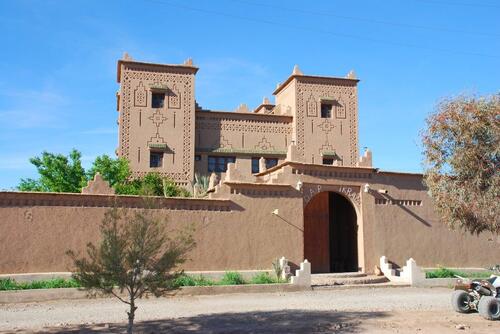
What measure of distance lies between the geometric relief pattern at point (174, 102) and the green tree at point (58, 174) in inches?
98.8

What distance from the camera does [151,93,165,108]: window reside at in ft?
101

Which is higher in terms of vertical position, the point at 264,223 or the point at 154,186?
the point at 154,186

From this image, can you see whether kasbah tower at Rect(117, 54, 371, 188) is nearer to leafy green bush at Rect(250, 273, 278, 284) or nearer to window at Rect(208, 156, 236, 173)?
window at Rect(208, 156, 236, 173)

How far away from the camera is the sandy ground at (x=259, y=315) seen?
11.6 m

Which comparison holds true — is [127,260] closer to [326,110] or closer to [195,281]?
[195,281]

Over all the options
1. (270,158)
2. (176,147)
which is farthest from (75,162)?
(270,158)

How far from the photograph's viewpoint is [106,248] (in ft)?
31.2

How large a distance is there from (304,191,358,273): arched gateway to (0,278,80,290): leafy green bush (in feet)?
36.5

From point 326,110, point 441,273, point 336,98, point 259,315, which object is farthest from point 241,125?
point 259,315

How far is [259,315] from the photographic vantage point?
44.0ft

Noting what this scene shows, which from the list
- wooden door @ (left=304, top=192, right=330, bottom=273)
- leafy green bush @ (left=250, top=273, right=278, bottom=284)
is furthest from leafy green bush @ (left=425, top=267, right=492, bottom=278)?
leafy green bush @ (left=250, top=273, right=278, bottom=284)

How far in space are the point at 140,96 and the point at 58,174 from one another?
6.06 meters

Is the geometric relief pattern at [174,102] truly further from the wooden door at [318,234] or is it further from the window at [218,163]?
the wooden door at [318,234]

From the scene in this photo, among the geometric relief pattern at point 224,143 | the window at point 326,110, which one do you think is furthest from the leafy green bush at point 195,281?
the window at point 326,110
